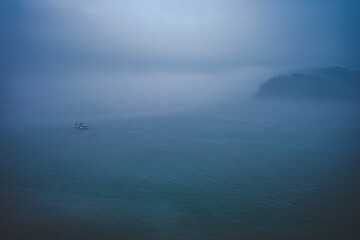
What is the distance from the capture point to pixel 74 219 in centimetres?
1010

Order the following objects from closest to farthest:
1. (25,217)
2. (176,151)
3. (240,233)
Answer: (240,233) < (25,217) < (176,151)

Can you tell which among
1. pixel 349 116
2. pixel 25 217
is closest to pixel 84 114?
pixel 25 217

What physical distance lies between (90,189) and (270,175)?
9964 mm

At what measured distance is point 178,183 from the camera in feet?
45.3

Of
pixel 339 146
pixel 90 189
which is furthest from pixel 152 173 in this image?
pixel 339 146

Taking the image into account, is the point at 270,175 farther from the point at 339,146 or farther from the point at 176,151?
the point at 339,146

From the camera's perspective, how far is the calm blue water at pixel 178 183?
32.3 feet

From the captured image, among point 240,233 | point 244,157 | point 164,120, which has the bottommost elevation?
point 240,233

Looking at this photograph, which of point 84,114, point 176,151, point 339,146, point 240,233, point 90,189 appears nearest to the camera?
point 240,233

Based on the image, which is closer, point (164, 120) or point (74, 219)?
point (74, 219)

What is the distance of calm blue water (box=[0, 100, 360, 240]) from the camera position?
984 centimetres

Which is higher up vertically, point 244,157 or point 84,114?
point 84,114

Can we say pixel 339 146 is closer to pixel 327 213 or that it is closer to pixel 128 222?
pixel 327 213

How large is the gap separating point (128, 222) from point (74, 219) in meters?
2.12
